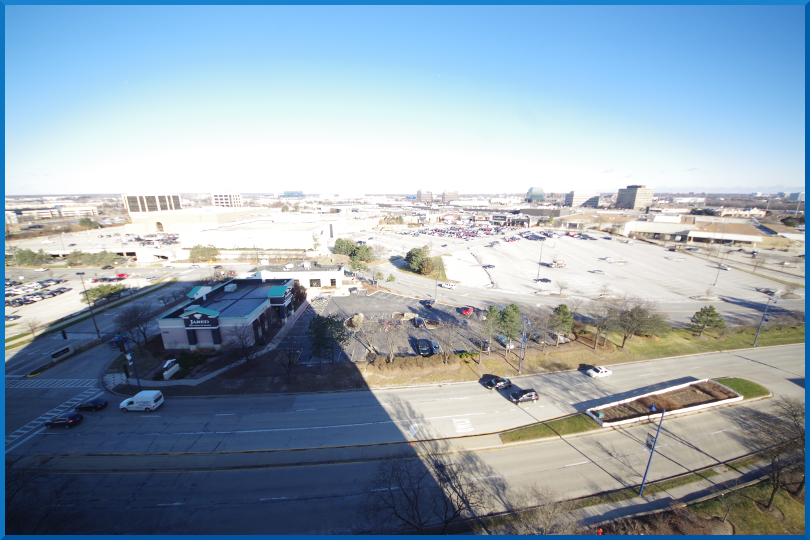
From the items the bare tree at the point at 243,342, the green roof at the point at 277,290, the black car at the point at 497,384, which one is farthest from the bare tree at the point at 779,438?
the green roof at the point at 277,290

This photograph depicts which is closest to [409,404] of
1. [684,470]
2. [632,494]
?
[632,494]

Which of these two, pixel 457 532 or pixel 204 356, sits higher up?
pixel 204 356

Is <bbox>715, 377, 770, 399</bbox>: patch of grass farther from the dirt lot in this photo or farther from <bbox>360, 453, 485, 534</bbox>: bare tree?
<bbox>360, 453, 485, 534</bbox>: bare tree

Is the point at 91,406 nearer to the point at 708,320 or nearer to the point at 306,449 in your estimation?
the point at 306,449

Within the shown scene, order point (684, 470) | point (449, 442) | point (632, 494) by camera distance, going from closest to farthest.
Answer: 1. point (632, 494)
2. point (684, 470)
3. point (449, 442)

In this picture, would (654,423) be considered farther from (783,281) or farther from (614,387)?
(783,281)

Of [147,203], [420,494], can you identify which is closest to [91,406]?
[420,494]

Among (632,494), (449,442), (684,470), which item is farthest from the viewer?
(449,442)
